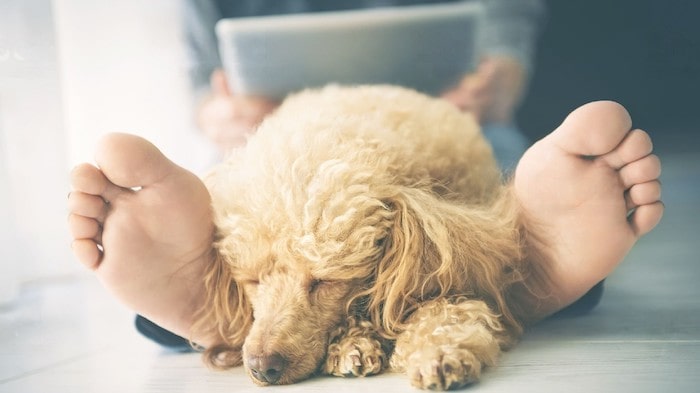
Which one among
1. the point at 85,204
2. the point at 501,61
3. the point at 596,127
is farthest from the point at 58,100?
the point at 501,61

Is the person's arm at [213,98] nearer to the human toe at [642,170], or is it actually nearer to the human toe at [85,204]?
the human toe at [85,204]

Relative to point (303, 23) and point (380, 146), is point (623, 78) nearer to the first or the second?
point (380, 146)

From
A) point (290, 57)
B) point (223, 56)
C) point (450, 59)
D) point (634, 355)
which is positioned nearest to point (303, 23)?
point (290, 57)

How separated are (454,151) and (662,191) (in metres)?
0.38

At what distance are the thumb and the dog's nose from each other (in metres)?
0.69

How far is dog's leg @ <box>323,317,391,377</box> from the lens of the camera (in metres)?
0.96

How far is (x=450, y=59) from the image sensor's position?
1455mm

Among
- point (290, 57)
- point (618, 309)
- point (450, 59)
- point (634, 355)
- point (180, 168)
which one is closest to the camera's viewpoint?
point (634, 355)

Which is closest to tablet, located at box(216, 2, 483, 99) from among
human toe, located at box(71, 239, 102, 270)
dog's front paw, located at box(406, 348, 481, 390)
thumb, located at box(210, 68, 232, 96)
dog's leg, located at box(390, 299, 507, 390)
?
thumb, located at box(210, 68, 232, 96)

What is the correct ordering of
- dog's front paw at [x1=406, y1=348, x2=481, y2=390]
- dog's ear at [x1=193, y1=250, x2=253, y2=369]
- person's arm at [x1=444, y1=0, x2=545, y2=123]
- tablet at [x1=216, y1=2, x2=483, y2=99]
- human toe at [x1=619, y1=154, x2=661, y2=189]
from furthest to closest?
1. person's arm at [x1=444, y1=0, x2=545, y2=123]
2. tablet at [x1=216, y1=2, x2=483, y2=99]
3. dog's ear at [x1=193, y1=250, x2=253, y2=369]
4. human toe at [x1=619, y1=154, x2=661, y2=189]
5. dog's front paw at [x1=406, y1=348, x2=481, y2=390]

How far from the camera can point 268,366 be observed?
0.91 metres

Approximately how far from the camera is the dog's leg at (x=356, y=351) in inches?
37.9

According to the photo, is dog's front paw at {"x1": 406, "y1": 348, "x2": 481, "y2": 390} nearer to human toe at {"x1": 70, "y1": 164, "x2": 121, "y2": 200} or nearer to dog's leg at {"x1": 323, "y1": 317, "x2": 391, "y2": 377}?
dog's leg at {"x1": 323, "y1": 317, "x2": 391, "y2": 377}

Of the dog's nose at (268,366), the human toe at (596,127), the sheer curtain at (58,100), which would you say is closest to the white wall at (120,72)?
the sheer curtain at (58,100)
